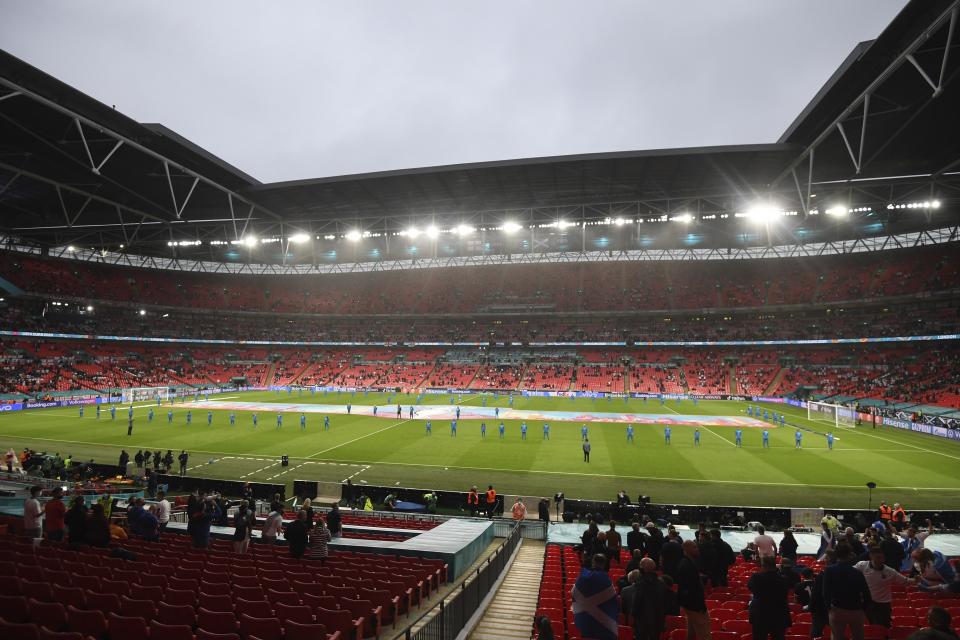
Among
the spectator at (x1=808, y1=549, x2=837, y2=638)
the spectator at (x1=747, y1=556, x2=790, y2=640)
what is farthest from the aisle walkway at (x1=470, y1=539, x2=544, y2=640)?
the spectator at (x1=808, y1=549, x2=837, y2=638)

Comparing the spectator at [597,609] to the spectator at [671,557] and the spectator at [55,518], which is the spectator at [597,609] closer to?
the spectator at [671,557]

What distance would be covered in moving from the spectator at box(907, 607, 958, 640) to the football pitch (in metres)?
15.5

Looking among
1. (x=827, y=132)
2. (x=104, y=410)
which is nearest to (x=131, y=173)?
(x=104, y=410)

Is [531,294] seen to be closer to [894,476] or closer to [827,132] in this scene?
[827,132]

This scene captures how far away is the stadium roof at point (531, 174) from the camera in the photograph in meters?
23.6

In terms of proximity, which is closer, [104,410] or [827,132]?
[827,132]

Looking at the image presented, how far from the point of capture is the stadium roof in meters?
23.6

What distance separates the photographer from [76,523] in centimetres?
845

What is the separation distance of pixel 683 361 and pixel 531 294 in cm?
2567

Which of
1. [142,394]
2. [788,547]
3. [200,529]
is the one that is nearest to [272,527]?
[200,529]

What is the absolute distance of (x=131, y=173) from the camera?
34.2 metres

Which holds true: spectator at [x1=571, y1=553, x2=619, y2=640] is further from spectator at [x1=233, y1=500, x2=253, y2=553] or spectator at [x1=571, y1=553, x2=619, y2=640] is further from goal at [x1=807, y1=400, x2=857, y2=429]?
Answer: goal at [x1=807, y1=400, x2=857, y2=429]

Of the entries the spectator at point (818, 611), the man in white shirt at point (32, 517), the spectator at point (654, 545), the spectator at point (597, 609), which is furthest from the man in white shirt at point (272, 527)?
the spectator at point (818, 611)

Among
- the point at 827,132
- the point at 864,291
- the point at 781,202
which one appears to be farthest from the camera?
the point at 864,291
